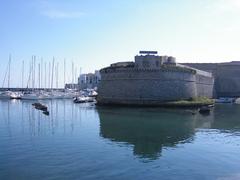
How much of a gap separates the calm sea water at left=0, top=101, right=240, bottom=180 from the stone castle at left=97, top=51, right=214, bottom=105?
13922mm

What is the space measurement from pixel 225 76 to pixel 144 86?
3717 cm

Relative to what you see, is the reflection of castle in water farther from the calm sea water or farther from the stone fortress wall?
the stone fortress wall

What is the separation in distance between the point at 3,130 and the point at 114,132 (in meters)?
6.32

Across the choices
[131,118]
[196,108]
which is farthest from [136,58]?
[131,118]

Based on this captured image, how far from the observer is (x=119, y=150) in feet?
51.4

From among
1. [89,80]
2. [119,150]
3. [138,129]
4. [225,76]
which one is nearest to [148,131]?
[138,129]

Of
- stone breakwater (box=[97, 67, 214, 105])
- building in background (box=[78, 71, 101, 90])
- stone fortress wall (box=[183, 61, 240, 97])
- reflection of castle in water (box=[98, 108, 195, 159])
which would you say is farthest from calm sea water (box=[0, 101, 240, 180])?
building in background (box=[78, 71, 101, 90])

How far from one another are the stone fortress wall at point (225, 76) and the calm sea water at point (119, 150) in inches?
1821

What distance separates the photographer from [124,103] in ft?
129

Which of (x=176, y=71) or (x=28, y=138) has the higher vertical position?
(x=176, y=71)

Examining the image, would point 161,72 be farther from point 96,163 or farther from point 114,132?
point 96,163

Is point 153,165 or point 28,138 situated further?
point 28,138

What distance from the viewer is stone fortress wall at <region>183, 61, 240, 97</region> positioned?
70.6m

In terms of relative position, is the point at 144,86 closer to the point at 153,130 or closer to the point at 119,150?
the point at 153,130
